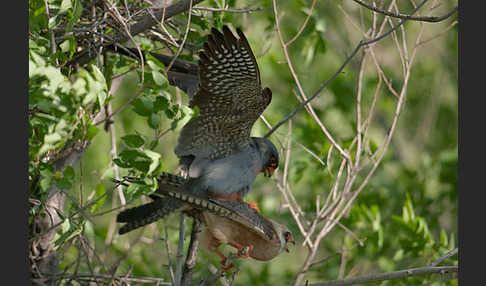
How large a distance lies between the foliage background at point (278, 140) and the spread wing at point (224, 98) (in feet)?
0.89

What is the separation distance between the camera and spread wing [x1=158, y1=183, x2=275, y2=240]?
345 cm

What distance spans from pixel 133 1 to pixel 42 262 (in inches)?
69.2

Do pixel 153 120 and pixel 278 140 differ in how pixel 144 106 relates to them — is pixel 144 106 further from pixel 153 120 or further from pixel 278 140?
pixel 278 140

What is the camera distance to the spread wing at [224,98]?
3.27 m

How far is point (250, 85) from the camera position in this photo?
3.39 metres

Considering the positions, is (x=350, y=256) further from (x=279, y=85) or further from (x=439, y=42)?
(x=439, y=42)

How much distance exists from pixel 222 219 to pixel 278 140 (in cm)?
78

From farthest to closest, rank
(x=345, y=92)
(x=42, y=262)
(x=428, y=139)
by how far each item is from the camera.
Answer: (x=428, y=139), (x=345, y=92), (x=42, y=262)

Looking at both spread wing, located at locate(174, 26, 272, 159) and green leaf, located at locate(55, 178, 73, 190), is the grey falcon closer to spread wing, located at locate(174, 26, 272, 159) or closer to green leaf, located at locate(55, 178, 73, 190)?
spread wing, located at locate(174, 26, 272, 159)

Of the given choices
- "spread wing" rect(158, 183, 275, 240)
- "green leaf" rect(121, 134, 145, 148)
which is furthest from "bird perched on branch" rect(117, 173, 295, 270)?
"green leaf" rect(121, 134, 145, 148)

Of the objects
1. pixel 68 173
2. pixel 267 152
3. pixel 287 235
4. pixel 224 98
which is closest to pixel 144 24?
pixel 224 98

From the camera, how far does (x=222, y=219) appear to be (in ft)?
12.5

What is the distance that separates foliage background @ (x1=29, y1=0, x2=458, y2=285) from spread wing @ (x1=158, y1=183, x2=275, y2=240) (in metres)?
0.28

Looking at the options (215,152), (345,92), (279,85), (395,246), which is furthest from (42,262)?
(279,85)
